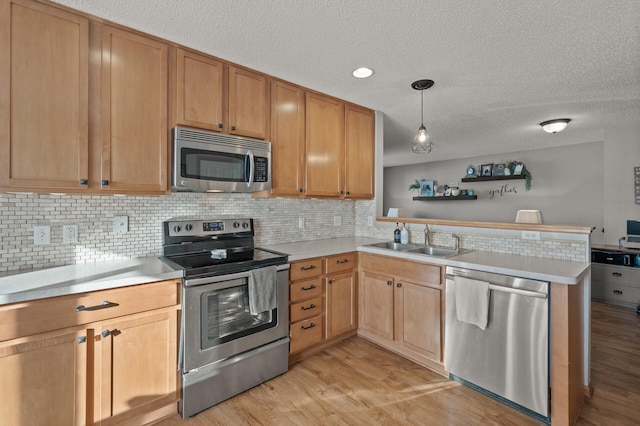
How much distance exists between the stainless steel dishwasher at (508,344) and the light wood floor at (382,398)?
12cm

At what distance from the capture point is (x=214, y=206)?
251 centimetres

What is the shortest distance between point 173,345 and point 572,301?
239 centimetres

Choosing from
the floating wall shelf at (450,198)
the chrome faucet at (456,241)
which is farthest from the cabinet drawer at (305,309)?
the floating wall shelf at (450,198)

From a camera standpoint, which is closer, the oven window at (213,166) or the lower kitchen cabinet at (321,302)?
the oven window at (213,166)

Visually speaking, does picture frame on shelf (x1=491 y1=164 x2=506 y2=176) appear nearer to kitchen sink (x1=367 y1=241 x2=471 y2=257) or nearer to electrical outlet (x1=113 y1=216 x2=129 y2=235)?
kitchen sink (x1=367 y1=241 x2=471 y2=257)

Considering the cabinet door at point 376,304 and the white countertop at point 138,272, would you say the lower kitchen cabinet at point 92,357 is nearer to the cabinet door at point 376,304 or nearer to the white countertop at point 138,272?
the white countertop at point 138,272

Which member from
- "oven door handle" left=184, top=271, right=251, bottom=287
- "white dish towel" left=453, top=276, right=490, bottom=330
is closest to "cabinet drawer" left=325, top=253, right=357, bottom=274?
"oven door handle" left=184, top=271, right=251, bottom=287

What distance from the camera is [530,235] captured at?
226cm

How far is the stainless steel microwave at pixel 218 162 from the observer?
2025 mm

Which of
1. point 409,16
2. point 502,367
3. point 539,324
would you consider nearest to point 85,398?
point 502,367

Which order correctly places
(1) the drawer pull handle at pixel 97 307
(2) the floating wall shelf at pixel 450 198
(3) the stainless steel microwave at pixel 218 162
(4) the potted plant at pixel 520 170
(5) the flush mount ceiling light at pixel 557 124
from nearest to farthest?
(1) the drawer pull handle at pixel 97 307
(3) the stainless steel microwave at pixel 218 162
(5) the flush mount ceiling light at pixel 557 124
(4) the potted plant at pixel 520 170
(2) the floating wall shelf at pixel 450 198

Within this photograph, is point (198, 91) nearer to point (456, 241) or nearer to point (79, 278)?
point (79, 278)

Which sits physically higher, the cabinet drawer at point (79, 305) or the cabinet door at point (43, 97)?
the cabinet door at point (43, 97)

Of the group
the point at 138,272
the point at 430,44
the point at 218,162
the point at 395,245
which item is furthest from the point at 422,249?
the point at 138,272
